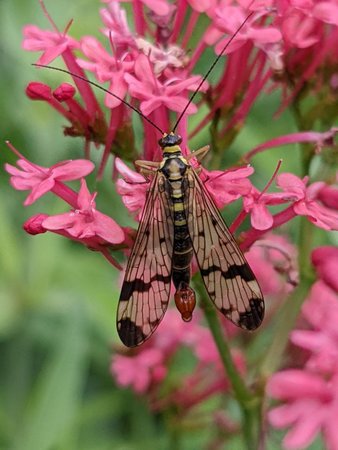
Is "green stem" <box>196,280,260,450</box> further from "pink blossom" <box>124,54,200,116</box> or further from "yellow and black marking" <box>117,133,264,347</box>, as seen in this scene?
"pink blossom" <box>124,54,200,116</box>

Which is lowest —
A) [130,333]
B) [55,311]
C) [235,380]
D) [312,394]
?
[55,311]

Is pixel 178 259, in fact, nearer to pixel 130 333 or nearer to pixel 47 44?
pixel 130 333

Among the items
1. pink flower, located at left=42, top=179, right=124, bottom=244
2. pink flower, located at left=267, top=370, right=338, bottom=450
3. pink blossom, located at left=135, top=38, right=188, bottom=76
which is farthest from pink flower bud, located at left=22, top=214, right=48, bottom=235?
Answer: pink flower, located at left=267, top=370, right=338, bottom=450

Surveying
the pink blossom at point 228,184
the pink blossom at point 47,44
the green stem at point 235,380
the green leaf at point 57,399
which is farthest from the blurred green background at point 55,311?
the pink blossom at point 228,184

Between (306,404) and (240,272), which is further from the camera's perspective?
(240,272)

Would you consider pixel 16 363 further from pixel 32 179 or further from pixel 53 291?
pixel 32 179

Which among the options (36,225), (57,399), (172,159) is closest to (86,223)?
(36,225)
